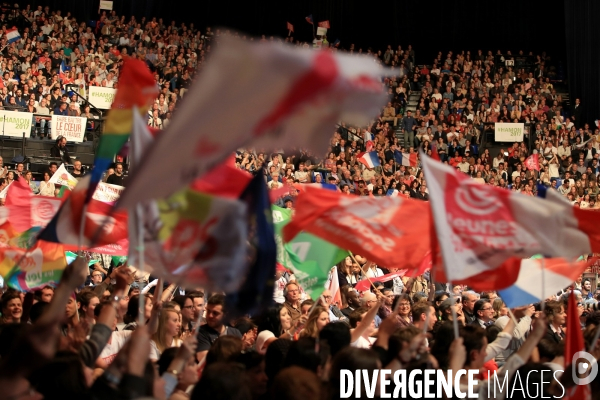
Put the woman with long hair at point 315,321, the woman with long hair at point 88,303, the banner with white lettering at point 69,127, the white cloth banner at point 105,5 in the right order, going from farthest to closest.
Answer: the white cloth banner at point 105,5, the banner with white lettering at point 69,127, the woman with long hair at point 315,321, the woman with long hair at point 88,303

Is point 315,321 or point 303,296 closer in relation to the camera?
point 315,321

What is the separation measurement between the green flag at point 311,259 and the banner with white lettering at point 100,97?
13300 millimetres

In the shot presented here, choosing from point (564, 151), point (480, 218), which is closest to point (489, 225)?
point (480, 218)

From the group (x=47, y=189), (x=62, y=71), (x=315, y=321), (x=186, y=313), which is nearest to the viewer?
(x=315, y=321)

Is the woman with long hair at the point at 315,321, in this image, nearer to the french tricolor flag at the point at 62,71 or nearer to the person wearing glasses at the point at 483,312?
the person wearing glasses at the point at 483,312

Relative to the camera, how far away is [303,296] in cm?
1060

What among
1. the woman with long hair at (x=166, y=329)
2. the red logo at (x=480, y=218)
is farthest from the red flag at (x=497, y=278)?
the woman with long hair at (x=166, y=329)

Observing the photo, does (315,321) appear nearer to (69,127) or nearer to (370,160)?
(69,127)

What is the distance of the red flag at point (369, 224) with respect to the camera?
5.66m

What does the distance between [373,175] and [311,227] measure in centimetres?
1581

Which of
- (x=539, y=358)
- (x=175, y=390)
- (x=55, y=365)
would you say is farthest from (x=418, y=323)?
(x=55, y=365)

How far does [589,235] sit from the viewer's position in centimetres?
548

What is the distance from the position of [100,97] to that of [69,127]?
9.31 feet

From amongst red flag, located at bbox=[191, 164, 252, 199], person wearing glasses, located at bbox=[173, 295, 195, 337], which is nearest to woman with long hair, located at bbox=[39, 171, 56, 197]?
person wearing glasses, located at bbox=[173, 295, 195, 337]
